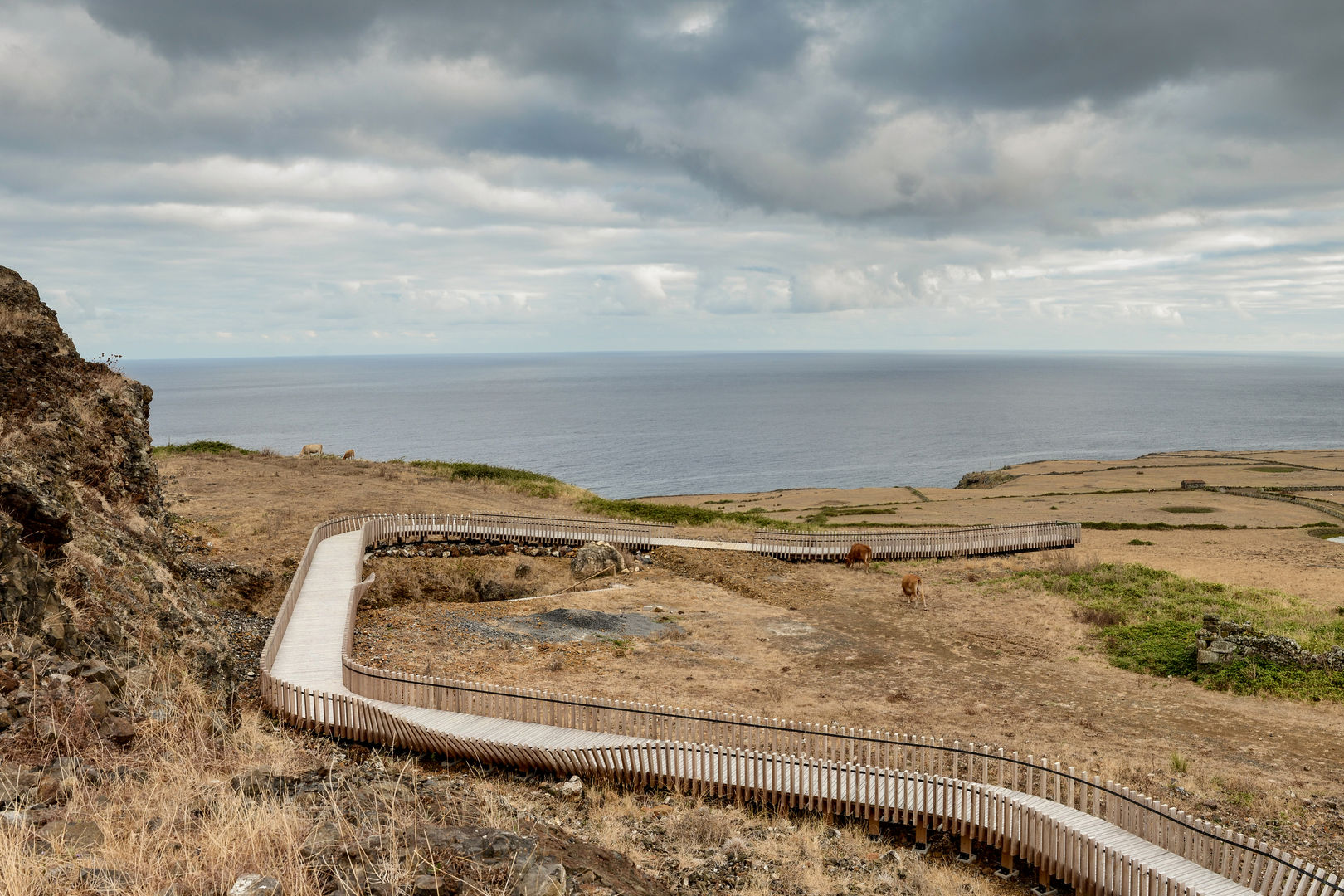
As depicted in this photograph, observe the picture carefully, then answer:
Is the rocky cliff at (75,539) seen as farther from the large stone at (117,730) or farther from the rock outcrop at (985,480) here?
the rock outcrop at (985,480)

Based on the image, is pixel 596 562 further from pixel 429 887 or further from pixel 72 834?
pixel 429 887

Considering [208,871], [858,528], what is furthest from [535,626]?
[858,528]

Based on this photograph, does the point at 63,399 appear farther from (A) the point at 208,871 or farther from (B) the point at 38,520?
(A) the point at 208,871

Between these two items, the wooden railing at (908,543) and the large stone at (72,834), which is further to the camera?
the wooden railing at (908,543)

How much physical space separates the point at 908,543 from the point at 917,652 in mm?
13346

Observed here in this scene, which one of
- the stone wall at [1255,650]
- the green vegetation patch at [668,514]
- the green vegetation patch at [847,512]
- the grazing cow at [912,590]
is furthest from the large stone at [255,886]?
the green vegetation patch at [847,512]

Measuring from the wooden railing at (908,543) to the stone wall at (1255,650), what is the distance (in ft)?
46.4

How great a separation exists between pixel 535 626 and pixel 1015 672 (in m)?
13.2

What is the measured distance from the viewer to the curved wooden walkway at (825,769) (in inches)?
421

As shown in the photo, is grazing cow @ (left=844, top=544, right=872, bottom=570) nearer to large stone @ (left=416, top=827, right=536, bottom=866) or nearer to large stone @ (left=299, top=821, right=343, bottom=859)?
large stone @ (left=416, top=827, right=536, bottom=866)

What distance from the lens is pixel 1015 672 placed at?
20656 millimetres

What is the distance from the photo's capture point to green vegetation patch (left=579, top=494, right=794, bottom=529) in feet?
143

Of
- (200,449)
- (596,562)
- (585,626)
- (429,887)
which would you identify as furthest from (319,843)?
(200,449)

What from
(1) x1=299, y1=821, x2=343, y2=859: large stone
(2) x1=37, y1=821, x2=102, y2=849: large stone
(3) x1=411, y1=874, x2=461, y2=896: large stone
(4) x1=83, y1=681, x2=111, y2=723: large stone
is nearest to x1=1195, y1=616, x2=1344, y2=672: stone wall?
(3) x1=411, y1=874, x2=461, y2=896: large stone
